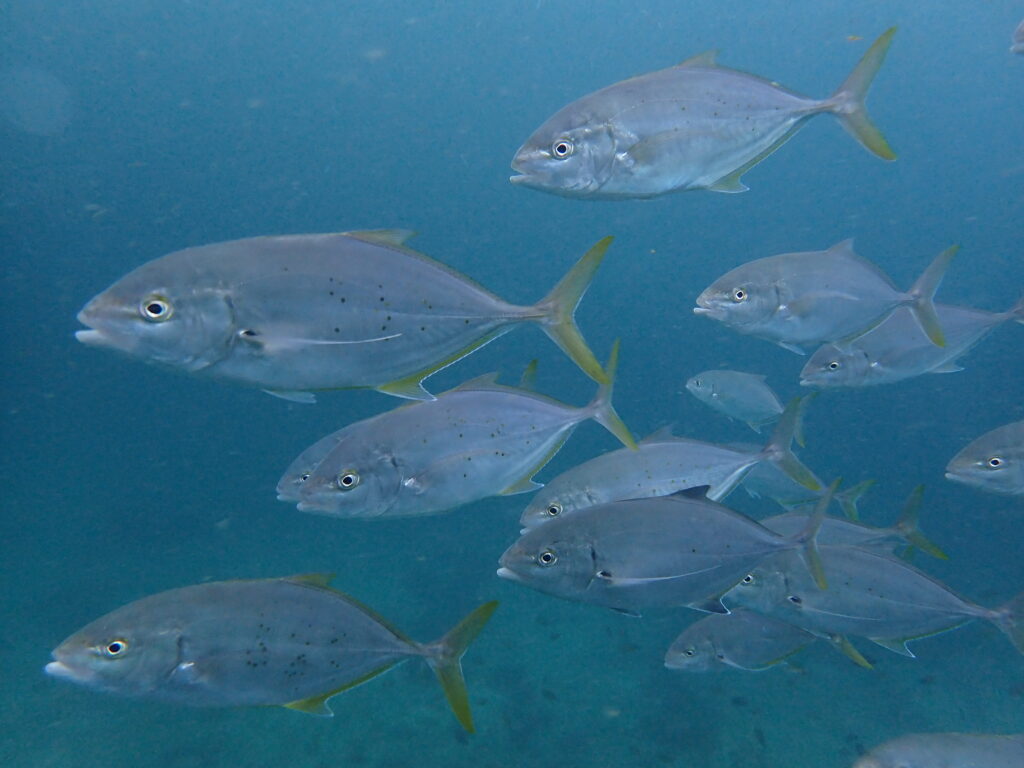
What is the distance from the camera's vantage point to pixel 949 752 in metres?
3.22

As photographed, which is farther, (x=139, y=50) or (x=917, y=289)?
(x=139, y=50)

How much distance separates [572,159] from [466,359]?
22172 mm

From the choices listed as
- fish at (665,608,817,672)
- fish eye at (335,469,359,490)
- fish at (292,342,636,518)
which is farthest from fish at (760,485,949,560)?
fish eye at (335,469,359,490)

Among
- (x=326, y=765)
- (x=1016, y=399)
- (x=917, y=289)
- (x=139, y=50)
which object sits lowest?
(x=1016, y=399)

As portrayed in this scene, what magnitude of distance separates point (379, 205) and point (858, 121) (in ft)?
121

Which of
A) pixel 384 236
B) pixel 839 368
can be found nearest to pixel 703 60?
pixel 384 236

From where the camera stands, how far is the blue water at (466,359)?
286 inches

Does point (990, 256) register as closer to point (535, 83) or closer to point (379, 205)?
point (535, 83)

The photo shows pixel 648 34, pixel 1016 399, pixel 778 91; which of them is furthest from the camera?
pixel 648 34

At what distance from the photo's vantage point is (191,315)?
5.88 feet

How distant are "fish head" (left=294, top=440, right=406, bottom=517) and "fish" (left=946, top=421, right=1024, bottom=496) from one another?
11.7 feet

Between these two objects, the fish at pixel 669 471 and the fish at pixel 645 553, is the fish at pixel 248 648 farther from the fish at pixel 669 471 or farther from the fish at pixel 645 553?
the fish at pixel 669 471

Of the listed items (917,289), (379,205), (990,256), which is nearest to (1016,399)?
(990,256)

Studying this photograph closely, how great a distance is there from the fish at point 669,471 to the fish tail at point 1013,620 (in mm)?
1264
